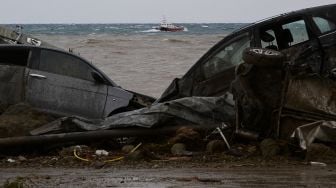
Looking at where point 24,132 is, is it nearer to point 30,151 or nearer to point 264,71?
point 30,151

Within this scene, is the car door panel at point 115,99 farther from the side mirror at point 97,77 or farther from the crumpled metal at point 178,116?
the crumpled metal at point 178,116

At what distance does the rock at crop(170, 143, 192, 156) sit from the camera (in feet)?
28.4

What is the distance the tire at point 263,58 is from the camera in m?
8.27

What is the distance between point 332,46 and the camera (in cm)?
955

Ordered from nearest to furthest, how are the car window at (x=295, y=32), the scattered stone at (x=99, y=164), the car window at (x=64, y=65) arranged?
1. the scattered stone at (x=99, y=164)
2. the car window at (x=295, y=32)
3. the car window at (x=64, y=65)

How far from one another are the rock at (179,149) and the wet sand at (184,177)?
1048mm

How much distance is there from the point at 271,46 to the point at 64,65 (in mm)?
3564

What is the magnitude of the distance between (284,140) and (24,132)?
12.8 ft

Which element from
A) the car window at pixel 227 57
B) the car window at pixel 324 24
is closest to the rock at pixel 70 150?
the car window at pixel 227 57

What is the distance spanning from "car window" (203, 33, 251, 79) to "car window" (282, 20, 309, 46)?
0.58 metres

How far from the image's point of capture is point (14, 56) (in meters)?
11.0

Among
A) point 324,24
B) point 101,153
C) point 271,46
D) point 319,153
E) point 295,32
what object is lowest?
point 101,153

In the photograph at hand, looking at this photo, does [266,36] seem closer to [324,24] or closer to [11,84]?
[324,24]

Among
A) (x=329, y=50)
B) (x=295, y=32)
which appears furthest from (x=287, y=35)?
(x=329, y=50)
